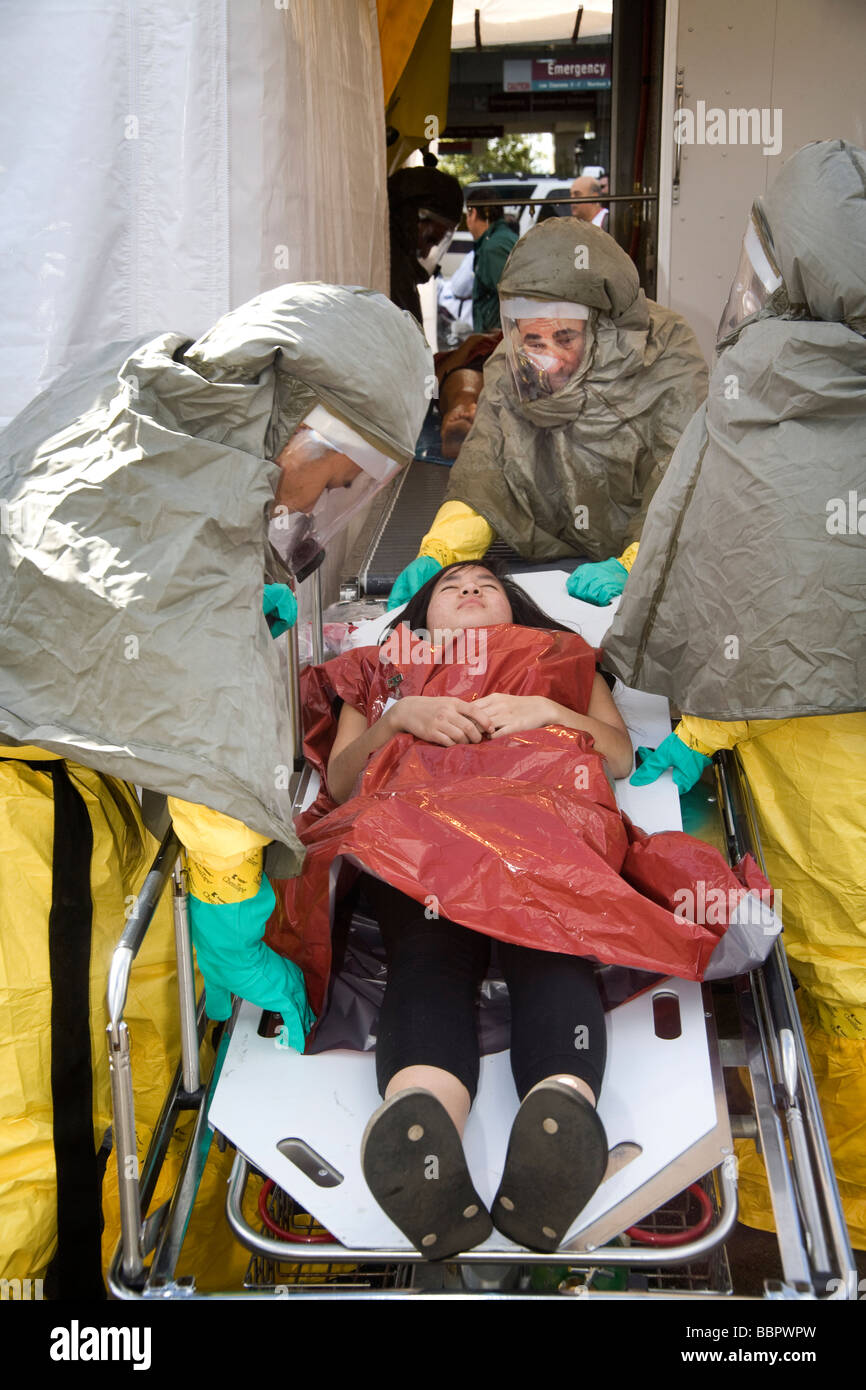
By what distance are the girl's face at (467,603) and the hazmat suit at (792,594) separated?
0.37m

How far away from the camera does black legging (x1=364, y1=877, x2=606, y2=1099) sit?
1.74 metres

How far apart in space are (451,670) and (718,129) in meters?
3.70

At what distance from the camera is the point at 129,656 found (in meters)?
1.57

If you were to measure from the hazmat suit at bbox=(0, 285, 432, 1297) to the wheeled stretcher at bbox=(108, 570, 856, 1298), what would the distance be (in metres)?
0.11

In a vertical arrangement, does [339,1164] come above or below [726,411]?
below

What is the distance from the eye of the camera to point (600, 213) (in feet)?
22.4

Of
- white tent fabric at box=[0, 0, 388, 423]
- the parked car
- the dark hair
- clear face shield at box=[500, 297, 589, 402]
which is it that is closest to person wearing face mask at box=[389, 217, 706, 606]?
clear face shield at box=[500, 297, 589, 402]

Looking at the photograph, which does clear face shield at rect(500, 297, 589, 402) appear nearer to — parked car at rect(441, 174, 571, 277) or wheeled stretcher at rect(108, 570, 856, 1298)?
wheeled stretcher at rect(108, 570, 856, 1298)

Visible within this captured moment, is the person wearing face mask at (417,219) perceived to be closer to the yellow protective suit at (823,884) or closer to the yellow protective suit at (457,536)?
the yellow protective suit at (457,536)

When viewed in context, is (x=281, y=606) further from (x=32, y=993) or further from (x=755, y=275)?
(x=755, y=275)

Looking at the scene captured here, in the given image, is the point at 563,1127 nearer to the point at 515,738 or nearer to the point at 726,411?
the point at 515,738

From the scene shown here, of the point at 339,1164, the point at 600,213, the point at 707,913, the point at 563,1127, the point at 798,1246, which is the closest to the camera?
the point at 563,1127

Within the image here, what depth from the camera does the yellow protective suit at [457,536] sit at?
3654 mm
